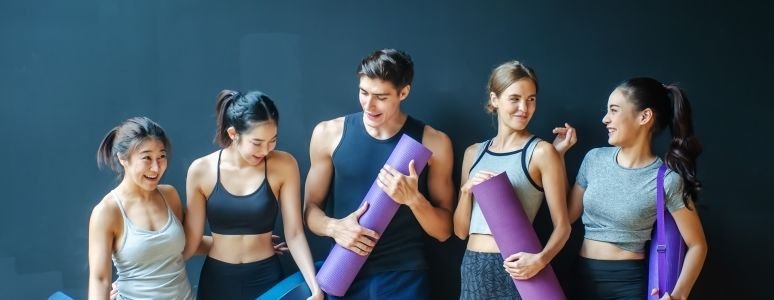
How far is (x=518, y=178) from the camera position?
2213 mm

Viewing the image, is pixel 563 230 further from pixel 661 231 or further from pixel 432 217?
pixel 432 217

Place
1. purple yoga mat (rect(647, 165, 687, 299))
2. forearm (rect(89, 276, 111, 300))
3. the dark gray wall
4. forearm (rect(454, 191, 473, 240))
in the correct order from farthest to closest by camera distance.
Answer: the dark gray wall
forearm (rect(454, 191, 473, 240))
purple yoga mat (rect(647, 165, 687, 299))
forearm (rect(89, 276, 111, 300))

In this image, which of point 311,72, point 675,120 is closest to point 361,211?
point 311,72

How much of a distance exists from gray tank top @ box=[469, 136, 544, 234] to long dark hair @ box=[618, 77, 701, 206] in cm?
39

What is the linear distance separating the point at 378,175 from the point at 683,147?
105cm

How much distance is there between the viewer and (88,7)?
261 centimetres

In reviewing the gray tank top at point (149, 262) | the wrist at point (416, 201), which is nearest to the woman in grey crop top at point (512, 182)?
the wrist at point (416, 201)

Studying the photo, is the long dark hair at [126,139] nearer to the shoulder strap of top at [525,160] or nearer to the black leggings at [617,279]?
the shoulder strap of top at [525,160]

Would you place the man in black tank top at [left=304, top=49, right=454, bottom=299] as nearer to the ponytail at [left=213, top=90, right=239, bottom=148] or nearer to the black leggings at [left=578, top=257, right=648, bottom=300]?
the ponytail at [left=213, top=90, right=239, bottom=148]

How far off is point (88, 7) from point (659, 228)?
2333 mm

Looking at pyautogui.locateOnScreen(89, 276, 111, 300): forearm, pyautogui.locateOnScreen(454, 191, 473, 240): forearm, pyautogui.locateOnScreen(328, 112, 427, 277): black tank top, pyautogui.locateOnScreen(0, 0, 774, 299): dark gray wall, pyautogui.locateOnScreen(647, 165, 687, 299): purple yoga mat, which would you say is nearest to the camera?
pyautogui.locateOnScreen(89, 276, 111, 300): forearm

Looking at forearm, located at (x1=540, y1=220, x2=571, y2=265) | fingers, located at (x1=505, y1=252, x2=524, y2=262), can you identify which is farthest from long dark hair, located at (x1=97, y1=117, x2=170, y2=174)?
forearm, located at (x1=540, y1=220, x2=571, y2=265)

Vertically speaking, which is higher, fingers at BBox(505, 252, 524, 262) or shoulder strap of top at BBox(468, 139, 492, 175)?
shoulder strap of top at BBox(468, 139, 492, 175)

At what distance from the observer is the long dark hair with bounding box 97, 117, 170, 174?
2.12 m
